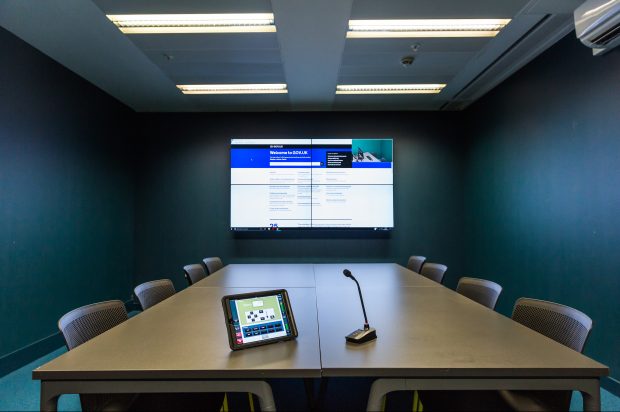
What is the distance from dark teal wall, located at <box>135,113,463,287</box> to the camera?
575 cm

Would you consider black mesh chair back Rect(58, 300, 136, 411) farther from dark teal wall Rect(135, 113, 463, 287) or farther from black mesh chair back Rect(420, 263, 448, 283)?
dark teal wall Rect(135, 113, 463, 287)

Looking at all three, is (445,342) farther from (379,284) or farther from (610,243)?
(610,243)

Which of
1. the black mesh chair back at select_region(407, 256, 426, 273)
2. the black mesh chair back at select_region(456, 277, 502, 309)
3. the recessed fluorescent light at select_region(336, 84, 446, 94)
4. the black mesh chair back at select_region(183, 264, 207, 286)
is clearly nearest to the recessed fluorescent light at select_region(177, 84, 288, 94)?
the recessed fluorescent light at select_region(336, 84, 446, 94)

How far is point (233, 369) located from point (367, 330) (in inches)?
24.0

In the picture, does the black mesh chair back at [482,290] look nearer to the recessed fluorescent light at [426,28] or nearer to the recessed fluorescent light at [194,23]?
the recessed fluorescent light at [426,28]

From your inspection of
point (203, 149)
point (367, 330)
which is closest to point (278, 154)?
point (203, 149)

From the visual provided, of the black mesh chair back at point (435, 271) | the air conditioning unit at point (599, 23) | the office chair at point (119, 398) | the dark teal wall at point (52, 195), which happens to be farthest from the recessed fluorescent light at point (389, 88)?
the office chair at point (119, 398)

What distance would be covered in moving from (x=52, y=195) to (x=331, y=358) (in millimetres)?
3971

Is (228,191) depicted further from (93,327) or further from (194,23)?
(93,327)

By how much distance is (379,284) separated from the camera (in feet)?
10.1

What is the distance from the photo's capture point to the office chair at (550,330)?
1.58 meters

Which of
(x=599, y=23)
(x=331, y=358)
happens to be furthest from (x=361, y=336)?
(x=599, y=23)

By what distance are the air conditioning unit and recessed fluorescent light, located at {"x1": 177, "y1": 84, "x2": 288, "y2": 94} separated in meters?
3.17

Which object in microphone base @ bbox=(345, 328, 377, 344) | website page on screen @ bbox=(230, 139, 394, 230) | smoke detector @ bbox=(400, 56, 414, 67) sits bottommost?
microphone base @ bbox=(345, 328, 377, 344)
